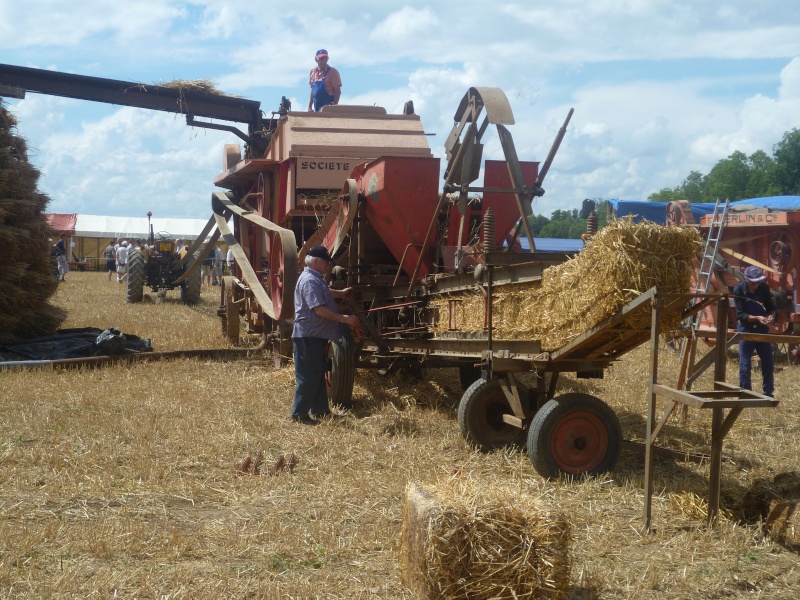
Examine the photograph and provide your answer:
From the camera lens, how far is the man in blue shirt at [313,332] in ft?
24.3

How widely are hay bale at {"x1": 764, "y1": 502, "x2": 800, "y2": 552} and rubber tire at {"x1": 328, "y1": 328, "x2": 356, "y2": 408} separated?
4.04 meters

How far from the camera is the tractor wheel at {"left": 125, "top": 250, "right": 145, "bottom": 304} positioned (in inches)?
791

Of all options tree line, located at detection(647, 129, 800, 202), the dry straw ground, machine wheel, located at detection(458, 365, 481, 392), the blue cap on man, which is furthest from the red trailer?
tree line, located at detection(647, 129, 800, 202)

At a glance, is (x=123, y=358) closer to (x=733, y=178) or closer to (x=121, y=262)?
(x=121, y=262)

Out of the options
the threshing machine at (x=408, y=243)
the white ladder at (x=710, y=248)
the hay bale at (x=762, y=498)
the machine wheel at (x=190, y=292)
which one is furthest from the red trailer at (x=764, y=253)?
the machine wheel at (x=190, y=292)

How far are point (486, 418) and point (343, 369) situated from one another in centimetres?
178

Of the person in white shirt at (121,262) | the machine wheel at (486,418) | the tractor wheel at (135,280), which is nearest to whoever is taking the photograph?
the machine wheel at (486,418)

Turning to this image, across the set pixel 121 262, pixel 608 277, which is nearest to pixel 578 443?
pixel 608 277

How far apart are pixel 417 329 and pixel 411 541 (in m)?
3.74

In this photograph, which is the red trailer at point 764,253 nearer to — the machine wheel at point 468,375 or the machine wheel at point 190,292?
the machine wheel at point 468,375

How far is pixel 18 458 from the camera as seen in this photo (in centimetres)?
577

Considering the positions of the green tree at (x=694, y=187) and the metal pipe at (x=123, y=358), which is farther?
the green tree at (x=694, y=187)

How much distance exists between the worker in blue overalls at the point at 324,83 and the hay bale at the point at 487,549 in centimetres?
907

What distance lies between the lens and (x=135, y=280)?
20.1m
